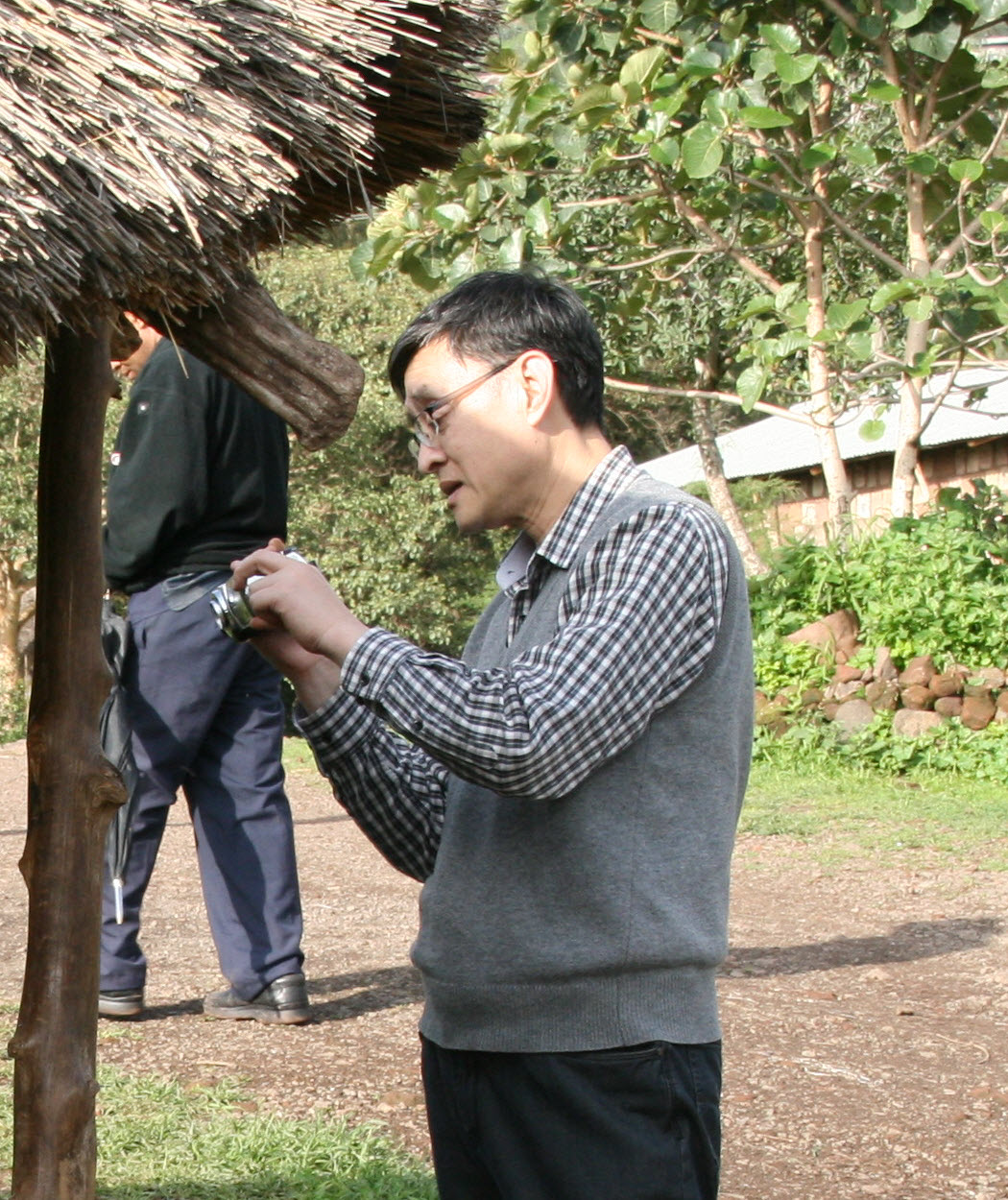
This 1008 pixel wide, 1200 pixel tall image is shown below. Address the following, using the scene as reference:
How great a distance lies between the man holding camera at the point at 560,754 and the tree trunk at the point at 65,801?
0.89m

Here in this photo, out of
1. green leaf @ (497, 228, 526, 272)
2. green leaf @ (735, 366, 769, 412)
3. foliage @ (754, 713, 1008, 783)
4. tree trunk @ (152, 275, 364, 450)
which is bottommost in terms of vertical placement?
foliage @ (754, 713, 1008, 783)

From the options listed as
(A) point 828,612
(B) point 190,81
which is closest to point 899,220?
(A) point 828,612

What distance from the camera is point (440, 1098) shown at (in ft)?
6.93

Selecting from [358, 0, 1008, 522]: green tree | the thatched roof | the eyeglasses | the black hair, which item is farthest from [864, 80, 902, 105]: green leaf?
the eyeglasses

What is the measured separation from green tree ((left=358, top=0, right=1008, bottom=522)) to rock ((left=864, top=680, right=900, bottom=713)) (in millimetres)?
1430

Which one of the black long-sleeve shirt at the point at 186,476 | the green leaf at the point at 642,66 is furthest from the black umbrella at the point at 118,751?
the green leaf at the point at 642,66

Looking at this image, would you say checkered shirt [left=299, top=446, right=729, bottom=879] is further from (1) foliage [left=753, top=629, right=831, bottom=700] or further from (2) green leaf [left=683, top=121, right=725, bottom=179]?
(1) foliage [left=753, top=629, right=831, bottom=700]

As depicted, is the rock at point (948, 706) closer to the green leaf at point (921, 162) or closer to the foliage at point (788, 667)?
the foliage at point (788, 667)

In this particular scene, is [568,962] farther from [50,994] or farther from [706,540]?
[50,994]

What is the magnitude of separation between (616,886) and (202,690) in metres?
2.91

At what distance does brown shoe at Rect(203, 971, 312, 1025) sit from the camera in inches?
182

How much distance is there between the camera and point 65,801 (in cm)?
281

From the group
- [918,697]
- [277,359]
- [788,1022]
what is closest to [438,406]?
[277,359]

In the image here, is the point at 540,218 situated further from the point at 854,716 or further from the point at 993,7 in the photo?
the point at 854,716
